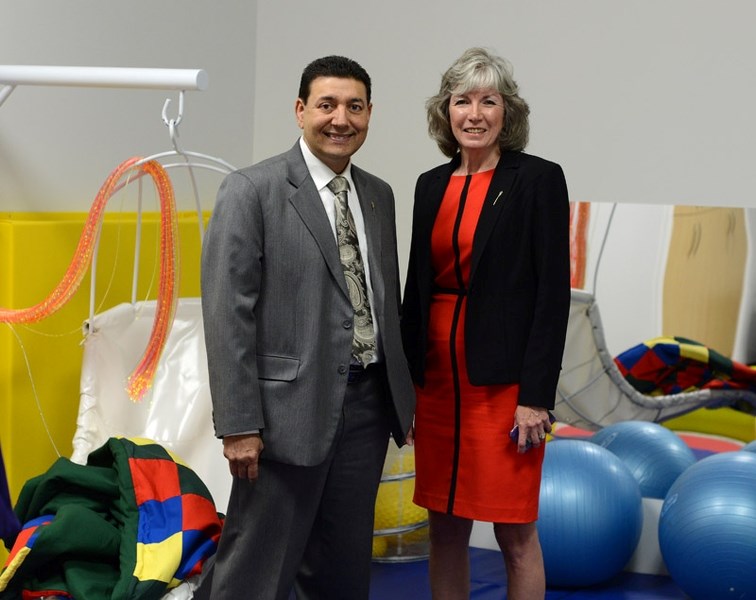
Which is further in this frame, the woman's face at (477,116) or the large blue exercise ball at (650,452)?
the large blue exercise ball at (650,452)

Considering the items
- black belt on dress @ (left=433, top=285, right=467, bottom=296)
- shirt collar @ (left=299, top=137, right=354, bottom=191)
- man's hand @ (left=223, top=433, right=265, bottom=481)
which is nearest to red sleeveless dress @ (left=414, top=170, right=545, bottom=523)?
black belt on dress @ (left=433, top=285, right=467, bottom=296)

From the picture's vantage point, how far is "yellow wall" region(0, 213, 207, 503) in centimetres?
341

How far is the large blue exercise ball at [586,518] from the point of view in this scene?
337cm

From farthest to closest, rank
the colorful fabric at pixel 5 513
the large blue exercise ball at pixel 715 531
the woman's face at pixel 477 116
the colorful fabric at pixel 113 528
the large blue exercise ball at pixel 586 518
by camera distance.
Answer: the large blue exercise ball at pixel 586 518 → the large blue exercise ball at pixel 715 531 → the colorful fabric at pixel 113 528 → the woman's face at pixel 477 116 → the colorful fabric at pixel 5 513

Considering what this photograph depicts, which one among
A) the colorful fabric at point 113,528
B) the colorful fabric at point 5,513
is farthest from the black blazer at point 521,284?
the colorful fabric at point 5,513

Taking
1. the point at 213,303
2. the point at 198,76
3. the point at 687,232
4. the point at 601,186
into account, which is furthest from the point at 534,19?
the point at 213,303

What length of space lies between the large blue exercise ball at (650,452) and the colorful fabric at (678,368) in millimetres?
261

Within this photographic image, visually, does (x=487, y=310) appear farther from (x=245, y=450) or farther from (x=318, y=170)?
(x=245, y=450)

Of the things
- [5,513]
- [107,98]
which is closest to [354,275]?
[5,513]

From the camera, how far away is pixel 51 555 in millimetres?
2764

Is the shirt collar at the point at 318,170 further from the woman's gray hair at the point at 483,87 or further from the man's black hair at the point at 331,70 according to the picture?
the woman's gray hair at the point at 483,87

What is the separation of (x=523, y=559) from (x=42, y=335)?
69.0 inches

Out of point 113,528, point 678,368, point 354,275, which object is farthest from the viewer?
point 678,368

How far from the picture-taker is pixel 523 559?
2.64 m
